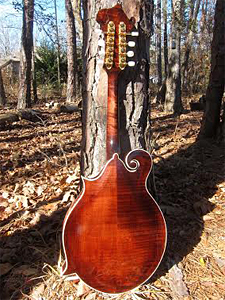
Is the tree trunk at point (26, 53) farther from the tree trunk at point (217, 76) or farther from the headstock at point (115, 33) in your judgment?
the headstock at point (115, 33)

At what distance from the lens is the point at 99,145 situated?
1.86m

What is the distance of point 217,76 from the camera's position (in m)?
3.38

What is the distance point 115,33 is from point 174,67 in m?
5.68

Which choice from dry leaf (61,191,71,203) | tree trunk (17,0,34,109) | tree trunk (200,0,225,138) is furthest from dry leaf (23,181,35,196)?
tree trunk (17,0,34,109)

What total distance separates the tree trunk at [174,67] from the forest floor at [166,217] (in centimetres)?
342

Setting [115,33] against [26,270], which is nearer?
[115,33]

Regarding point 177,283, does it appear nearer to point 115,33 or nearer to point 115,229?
point 115,229

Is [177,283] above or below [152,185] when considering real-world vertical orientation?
below

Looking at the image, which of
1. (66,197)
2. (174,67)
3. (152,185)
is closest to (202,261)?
(152,185)

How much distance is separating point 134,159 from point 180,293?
877 mm

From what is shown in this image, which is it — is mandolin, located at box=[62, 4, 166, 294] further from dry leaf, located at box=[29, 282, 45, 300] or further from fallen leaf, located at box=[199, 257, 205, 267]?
fallen leaf, located at box=[199, 257, 205, 267]

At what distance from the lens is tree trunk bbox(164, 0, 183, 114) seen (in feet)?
21.3

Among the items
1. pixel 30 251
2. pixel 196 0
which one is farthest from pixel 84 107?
pixel 196 0

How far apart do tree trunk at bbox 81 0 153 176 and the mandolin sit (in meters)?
0.17
